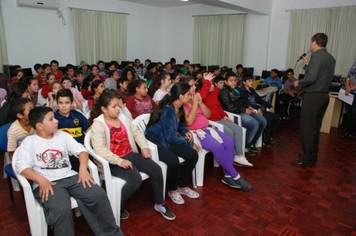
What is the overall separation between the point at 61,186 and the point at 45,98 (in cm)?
251

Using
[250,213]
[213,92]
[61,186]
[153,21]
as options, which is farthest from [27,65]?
[250,213]

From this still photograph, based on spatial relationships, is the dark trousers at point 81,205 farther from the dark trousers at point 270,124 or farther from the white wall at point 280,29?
the white wall at point 280,29

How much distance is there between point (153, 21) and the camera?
9.81m

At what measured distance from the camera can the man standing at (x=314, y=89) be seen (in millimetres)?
3248

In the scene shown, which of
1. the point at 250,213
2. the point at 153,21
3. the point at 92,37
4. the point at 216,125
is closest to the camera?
the point at 250,213

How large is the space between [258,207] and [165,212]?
2.94ft

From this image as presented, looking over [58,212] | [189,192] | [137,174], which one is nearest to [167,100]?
[137,174]

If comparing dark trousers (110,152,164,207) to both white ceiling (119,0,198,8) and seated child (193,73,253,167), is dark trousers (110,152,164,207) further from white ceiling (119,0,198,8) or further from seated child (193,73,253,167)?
white ceiling (119,0,198,8)

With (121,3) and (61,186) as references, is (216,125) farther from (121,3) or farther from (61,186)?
(121,3)

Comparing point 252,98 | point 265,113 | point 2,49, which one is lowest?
point 265,113

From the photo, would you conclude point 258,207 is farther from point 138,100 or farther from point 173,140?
point 138,100


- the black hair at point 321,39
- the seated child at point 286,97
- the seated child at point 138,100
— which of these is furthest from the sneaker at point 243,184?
the seated child at point 286,97

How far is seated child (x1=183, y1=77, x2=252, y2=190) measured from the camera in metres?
2.93

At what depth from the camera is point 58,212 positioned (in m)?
1.78
